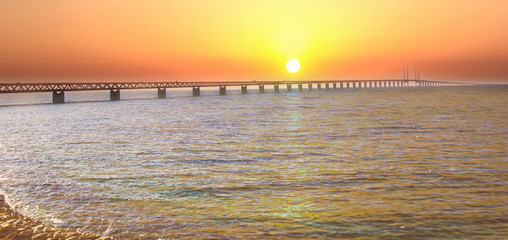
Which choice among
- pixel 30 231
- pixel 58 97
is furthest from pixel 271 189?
pixel 58 97

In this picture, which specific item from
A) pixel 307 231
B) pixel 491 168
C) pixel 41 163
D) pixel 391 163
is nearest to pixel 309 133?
pixel 391 163

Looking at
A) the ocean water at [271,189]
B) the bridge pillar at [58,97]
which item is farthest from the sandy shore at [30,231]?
the bridge pillar at [58,97]

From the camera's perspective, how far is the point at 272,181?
12.8 m

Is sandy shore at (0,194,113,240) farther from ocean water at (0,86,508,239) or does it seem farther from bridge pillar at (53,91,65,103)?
bridge pillar at (53,91,65,103)

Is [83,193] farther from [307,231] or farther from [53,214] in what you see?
[307,231]

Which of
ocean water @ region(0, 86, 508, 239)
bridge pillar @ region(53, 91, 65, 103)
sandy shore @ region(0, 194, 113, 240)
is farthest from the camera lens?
bridge pillar @ region(53, 91, 65, 103)

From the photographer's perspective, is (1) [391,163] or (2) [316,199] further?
(1) [391,163]

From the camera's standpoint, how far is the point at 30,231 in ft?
27.0

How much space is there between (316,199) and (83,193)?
21.7ft

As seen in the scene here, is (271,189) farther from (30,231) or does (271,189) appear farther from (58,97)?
(58,97)

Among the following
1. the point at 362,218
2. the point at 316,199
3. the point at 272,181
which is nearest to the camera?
the point at 362,218

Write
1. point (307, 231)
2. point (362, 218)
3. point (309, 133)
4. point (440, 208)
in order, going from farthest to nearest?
point (309, 133) < point (440, 208) < point (362, 218) < point (307, 231)

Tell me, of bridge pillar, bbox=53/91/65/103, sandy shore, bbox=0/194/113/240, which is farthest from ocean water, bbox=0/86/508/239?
bridge pillar, bbox=53/91/65/103

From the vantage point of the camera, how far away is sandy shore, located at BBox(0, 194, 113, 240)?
7.88 meters
